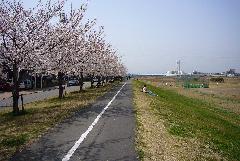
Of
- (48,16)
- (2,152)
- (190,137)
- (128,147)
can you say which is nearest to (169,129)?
(190,137)

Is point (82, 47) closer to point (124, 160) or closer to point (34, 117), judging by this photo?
point (34, 117)

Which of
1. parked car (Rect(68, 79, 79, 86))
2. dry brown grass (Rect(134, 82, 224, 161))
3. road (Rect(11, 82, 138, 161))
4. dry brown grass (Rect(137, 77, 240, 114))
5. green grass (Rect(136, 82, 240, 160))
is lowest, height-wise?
dry brown grass (Rect(137, 77, 240, 114))

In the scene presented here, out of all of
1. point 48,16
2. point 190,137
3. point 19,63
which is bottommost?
point 190,137

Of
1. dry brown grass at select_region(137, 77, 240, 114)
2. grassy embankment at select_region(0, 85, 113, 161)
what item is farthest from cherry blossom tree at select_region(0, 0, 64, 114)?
dry brown grass at select_region(137, 77, 240, 114)

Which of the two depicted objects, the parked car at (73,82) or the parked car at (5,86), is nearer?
the parked car at (5,86)

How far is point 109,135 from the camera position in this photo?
13820 millimetres

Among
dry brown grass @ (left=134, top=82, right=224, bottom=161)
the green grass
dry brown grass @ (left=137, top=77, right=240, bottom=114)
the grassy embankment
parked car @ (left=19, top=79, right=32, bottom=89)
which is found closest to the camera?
dry brown grass @ (left=134, top=82, right=224, bottom=161)

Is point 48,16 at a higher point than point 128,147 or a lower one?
higher

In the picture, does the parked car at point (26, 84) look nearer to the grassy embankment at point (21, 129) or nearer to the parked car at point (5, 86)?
the parked car at point (5, 86)

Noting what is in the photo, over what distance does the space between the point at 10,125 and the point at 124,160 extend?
8.36m

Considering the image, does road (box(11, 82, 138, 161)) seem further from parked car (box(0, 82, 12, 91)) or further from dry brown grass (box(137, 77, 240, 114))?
parked car (box(0, 82, 12, 91))

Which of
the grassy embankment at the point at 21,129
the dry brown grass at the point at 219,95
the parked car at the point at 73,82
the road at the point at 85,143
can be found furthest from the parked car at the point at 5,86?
the road at the point at 85,143

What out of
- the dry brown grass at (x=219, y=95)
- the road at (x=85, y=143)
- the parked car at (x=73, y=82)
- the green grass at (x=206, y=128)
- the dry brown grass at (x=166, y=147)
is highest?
the parked car at (x=73, y=82)

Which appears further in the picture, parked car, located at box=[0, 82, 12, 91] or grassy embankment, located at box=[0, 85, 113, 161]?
parked car, located at box=[0, 82, 12, 91]
